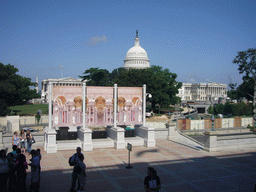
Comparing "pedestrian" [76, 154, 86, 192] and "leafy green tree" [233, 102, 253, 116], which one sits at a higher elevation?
"leafy green tree" [233, 102, 253, 116]

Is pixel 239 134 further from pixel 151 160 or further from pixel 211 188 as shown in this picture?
pixel 211 188

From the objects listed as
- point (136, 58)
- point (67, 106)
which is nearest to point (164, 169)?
point (67, 106)

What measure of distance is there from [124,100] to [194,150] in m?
6.04

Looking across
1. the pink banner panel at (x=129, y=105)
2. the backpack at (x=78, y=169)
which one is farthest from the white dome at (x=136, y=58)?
the backpack at (x=78, y=169)

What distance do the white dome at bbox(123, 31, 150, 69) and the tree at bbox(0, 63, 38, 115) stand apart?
90.5 metres

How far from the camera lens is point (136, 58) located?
469ft

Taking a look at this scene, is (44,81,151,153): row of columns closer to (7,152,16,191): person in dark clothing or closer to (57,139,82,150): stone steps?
(57,139,82,150): stone steps

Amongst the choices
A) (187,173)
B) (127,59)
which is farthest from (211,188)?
(127,59)

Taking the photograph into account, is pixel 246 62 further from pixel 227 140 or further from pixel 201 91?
pixel 201 91

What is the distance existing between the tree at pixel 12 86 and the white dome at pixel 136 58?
90.5 m

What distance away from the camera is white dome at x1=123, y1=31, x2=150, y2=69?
140625 mm

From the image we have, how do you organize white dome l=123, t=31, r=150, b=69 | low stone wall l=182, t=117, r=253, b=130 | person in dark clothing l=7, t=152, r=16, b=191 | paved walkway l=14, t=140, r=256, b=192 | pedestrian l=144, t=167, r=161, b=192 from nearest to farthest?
1. pedestrian l=144, t=167, r=161, b=192
2. person in dark clothing l=7, t=152, r=16, b=191
3. paved walkway l=14, t=140, r=256, b=192
4. low stone wall l=182, t=117, r=253, b=130
5. white dome l=123, t=31, r=150, b=69

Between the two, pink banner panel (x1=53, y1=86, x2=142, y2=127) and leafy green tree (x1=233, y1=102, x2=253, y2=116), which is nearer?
pink banner panel (x1=53, y1=86, x2=142, y2=127)

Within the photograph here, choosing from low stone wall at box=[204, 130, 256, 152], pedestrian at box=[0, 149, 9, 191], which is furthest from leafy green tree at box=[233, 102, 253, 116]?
pedestrian at box=[0, 149, 9, 191]
